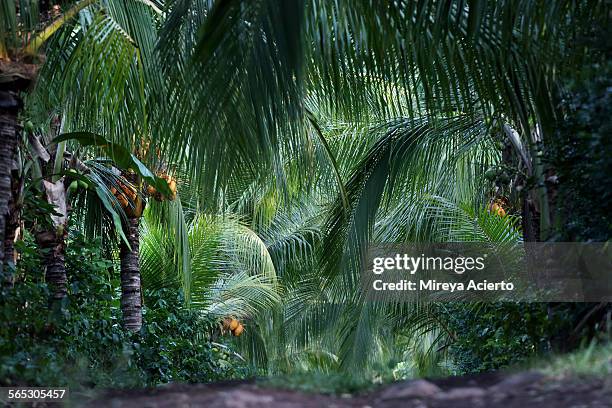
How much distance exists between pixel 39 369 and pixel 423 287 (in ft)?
23.0

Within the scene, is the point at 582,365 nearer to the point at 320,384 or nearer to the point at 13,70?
the point at 320,384

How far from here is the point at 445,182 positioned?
1234 centimetres

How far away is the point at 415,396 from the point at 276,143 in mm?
2412

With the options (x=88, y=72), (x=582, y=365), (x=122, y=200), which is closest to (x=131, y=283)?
(x=122, y=200)

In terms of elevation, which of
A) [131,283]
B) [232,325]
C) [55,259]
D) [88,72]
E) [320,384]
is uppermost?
[88,72]

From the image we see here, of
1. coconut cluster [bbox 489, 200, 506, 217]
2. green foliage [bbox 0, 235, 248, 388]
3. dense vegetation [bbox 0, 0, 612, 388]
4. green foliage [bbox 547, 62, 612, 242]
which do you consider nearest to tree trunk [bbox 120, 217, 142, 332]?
dense vegetation [bbox 0, 0, 612, 388]

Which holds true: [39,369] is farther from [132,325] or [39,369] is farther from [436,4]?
[132,325]

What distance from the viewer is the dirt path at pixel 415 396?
3740 millimetres

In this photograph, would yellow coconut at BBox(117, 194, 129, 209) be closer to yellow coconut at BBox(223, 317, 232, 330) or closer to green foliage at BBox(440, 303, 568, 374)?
green foliage at BBox(440, 303, 568, 374)

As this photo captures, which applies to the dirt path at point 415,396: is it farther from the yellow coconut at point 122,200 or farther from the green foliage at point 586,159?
the yellow coconut at point 122,200

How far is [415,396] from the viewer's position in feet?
13.1

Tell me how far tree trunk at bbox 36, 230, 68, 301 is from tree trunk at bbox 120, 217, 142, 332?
1845 mm

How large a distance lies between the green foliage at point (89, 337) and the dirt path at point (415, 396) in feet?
2.44

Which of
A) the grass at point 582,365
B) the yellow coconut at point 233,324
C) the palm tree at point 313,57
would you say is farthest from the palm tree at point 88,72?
the yellow coconut at point 233,324
